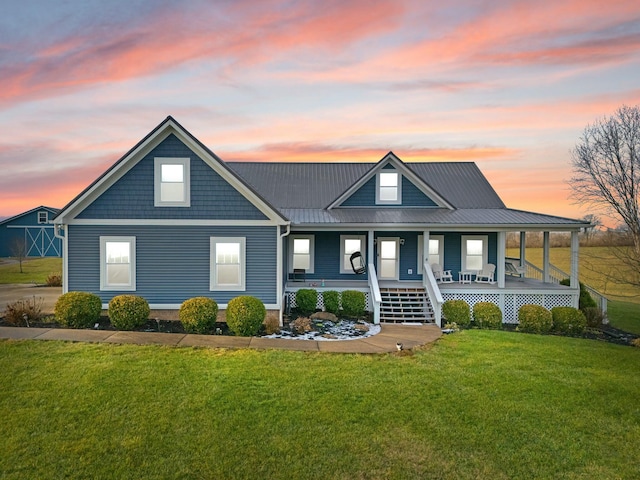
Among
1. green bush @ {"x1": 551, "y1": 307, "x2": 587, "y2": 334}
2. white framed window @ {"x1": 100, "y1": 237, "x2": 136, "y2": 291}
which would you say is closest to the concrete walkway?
white framed window @ {"x1": 100, "y1": 237, "x2": 136, "y2": 291}

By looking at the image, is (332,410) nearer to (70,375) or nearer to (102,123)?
(70,375)

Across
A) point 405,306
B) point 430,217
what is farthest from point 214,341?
point 430,217

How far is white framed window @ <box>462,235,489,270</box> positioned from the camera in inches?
685

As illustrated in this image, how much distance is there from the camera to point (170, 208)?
13016 mm

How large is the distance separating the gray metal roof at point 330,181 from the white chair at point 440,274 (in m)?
3.51

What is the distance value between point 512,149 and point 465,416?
63.2 ft

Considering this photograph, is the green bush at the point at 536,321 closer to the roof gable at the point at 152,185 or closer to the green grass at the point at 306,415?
the green grass at the point at 306,415

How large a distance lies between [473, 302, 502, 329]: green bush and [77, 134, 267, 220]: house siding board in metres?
8.46

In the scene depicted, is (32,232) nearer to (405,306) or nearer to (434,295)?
(405,306)

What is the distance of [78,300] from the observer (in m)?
11.3

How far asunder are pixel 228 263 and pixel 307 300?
341 centimetres

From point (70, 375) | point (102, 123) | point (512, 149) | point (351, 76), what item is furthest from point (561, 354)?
point (102, 123)

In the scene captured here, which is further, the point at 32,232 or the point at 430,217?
the point at 32,232

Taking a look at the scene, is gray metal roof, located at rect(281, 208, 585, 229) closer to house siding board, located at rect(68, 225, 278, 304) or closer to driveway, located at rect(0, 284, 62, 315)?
house siding board, located at rect(68, 225, 278, 304)
